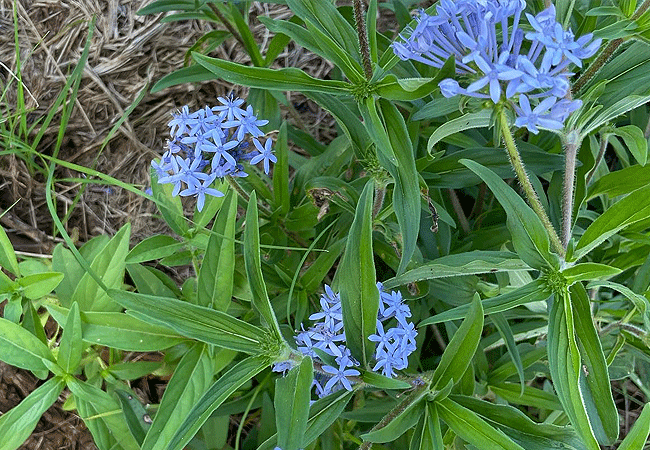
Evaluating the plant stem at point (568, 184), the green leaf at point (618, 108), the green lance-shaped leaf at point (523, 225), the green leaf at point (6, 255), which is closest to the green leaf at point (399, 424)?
the green lance-shaped leaf at point (523, 225)

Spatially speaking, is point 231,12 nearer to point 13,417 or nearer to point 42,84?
point 42,84

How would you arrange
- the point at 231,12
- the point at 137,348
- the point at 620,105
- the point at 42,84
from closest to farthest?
the point at 620,105 < the point at 137,348 < the point at 231,12 < the point at 42,84

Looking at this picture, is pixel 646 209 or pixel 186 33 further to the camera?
pixel 186 33

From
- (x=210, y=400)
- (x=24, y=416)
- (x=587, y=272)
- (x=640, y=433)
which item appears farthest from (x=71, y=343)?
(x=640, y=433)

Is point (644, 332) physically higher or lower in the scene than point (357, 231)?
lower

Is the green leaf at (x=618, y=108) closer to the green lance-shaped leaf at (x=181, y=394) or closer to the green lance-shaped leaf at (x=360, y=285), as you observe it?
the green lance-shaped leaf at (x=360, y=285)

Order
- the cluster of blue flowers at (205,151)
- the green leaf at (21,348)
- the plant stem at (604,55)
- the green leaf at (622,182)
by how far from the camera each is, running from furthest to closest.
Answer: the green leaf at (622,182)
the green leaf at (21,348)
the cluster of blue flowers at (205,151)
the plant stem at (604,55)

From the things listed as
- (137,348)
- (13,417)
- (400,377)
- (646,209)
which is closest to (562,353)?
(646,209)

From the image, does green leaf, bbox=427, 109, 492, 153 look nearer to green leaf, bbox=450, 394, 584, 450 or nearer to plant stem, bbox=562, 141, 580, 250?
plant stem, bbox=562, 141, 580, 250
